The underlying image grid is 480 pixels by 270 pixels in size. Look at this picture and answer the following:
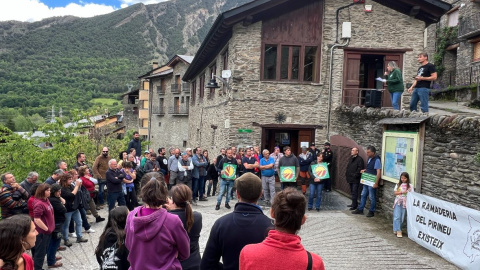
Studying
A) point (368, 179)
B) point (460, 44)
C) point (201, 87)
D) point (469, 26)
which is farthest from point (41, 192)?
point (460, 44)

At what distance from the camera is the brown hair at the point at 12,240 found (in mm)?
2918

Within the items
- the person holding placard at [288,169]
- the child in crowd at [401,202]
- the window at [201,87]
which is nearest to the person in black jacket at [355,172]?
the person holding placard at [288,169]

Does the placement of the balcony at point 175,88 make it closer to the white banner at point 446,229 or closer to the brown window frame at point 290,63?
the brown window frame at point 290,63

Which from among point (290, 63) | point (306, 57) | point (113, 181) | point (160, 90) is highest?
point (160, 90)

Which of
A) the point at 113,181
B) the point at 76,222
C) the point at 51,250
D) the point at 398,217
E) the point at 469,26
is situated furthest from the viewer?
the point at 469,26

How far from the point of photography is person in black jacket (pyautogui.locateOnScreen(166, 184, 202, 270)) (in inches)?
157

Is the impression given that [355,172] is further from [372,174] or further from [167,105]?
[167,105]

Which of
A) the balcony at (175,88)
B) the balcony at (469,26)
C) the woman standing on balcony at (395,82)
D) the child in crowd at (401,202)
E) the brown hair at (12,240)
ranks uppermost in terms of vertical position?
the balcony at (469,26)

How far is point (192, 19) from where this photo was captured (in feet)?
429

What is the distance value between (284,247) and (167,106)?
34488mm

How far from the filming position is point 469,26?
2547 cm

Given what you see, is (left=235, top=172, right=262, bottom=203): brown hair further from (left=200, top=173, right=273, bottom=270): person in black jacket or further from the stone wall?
the stone wall

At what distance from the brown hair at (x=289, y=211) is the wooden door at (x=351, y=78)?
13.0 m

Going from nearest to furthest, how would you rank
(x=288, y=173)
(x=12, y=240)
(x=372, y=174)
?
(x=12, y=240)
(x=372, y=174)
(x=288, y=173)
